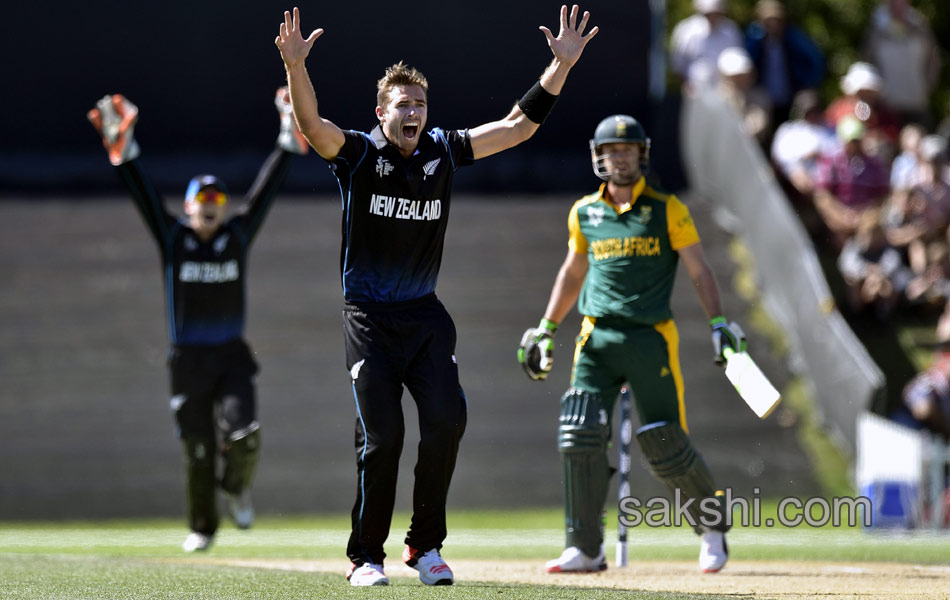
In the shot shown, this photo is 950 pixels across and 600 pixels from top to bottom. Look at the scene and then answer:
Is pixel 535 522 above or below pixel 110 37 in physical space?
below

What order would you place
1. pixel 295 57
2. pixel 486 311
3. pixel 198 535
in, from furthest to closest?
pixel 486 311
pixel 198 535
pixel 295 57

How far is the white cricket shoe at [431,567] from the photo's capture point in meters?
6.48

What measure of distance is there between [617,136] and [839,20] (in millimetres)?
21424

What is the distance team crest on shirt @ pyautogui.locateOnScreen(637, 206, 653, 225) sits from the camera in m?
7.79

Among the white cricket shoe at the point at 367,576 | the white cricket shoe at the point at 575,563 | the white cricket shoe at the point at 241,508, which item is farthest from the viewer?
the white cricket shoe at the point at 241,508

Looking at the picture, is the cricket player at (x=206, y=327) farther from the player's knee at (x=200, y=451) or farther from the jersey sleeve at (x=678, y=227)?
the jersey sleeve at (x=678, y=227)

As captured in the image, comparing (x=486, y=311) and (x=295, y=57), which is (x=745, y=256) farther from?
(x=295, y=57)

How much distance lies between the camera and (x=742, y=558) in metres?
9.00

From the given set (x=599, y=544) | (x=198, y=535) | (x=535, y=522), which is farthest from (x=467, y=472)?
(x=599, y=544)

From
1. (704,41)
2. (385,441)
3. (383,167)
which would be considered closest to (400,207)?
(383,167)

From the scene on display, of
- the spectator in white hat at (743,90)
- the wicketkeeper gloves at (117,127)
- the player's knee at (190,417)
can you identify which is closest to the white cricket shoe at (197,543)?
the player's knee at (190,417)

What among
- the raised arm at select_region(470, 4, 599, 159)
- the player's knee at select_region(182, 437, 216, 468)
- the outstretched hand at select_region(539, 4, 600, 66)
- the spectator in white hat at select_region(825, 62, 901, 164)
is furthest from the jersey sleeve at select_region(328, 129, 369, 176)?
the spectator in white hat at select_region(825, 62, 901, 164)

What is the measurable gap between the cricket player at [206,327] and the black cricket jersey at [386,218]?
3.28 m

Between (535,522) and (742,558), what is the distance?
354 centimetres
